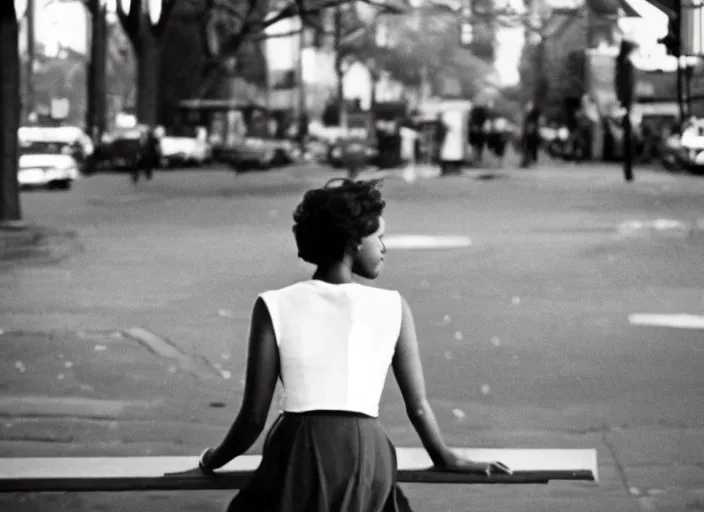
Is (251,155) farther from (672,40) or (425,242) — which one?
(672,40)

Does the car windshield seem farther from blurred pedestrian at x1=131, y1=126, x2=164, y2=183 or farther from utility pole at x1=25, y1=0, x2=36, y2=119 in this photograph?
utility pole at x1=25, y1=0, x2=36, y2=119

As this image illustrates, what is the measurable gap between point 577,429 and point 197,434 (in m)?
1.82

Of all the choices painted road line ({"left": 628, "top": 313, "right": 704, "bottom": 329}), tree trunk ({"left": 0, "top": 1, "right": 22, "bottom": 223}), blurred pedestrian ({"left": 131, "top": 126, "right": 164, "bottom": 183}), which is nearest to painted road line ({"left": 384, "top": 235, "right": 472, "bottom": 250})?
tree trunk ({"left": 0, "top": 1, "right": 22, "bottom": 223})

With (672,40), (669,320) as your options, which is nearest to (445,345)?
(669,320)

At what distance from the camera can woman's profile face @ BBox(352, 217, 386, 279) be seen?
497cm

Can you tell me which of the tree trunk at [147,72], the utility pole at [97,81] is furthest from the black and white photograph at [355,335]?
the utility pole at [97,81]

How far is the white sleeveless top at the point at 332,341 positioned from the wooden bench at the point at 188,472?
409 millimetres

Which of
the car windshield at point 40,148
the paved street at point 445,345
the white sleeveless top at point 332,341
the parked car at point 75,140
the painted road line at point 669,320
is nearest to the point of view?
the white sleeveless top at point 332,341

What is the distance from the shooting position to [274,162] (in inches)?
2589

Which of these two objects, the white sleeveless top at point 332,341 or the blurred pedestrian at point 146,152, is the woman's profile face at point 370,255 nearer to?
the white sleeveless top at point 332,341

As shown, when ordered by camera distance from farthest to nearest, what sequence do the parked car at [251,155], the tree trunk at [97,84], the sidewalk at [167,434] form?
the tree trunk at [97,84] → the parked car at [251,155] → the sidewalk at [167,434]

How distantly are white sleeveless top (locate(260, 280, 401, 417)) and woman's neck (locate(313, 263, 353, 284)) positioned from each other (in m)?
0.02

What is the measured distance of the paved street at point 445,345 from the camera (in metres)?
8.66

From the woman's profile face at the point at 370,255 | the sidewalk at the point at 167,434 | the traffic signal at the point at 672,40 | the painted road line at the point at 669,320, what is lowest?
the painted road line at the point at 669,320
